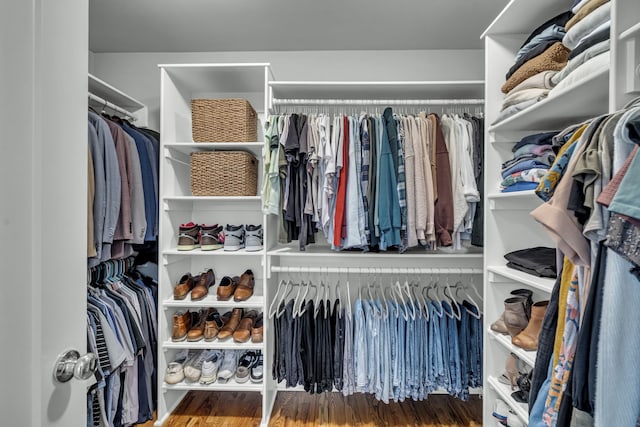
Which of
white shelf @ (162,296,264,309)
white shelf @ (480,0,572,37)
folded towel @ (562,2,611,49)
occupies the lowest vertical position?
white shelf @ (162,296,264,309)

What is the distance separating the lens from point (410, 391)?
187 cm

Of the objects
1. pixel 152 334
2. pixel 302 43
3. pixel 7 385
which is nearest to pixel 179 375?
pixel 152 334

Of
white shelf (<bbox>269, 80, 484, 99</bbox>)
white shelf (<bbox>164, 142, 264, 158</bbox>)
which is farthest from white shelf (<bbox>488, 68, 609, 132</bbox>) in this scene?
white shelf (<bbox>164, 142, 264, 158</bbox>)

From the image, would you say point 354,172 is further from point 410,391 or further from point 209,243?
point 410,391

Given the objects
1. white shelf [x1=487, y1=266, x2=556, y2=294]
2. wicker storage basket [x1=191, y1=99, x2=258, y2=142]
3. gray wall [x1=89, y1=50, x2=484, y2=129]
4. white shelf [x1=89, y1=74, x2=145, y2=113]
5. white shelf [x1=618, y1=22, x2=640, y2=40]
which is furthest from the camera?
gray wall [x1=89, y1=50, x2=484, y2=129]

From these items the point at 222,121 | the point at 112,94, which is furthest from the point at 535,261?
the point at 112,94

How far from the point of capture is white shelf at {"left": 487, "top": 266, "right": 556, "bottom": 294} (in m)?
1.28

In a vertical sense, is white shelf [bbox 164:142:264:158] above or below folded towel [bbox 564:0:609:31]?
below

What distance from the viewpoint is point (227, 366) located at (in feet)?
6.79

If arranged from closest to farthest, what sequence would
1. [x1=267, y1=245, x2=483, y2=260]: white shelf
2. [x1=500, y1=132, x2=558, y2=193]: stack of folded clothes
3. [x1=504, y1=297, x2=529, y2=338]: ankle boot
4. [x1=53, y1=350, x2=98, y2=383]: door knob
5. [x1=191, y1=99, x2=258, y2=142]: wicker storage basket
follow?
[x1=53, y1=350, x2=98, y2=383]: door knob
[x1=500, y1=132, x2=558, y2=193]: stack of folded clothes
[x1=504, y1=297, x2=529, y2=338]: ankle boot
[x1=267, y1=245, x2=483, y2=260]: white shelf
[x1=191, y1=99, x2=258, y2=142]: wicker storage basket

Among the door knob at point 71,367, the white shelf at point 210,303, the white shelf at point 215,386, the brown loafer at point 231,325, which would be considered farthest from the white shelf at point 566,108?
the white shelf at point 215,386

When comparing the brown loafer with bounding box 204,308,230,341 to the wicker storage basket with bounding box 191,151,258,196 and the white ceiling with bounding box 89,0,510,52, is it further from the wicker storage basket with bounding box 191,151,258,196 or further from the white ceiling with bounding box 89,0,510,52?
the white ceiling with bounding box 89,0,510,52

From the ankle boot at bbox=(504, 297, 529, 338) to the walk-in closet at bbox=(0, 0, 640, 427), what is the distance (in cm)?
1

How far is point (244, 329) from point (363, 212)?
1033 millimetres
